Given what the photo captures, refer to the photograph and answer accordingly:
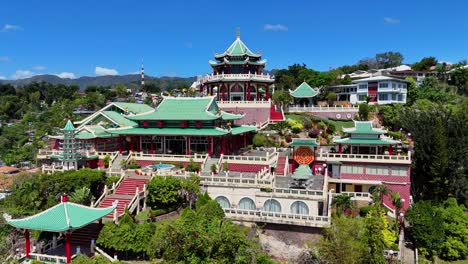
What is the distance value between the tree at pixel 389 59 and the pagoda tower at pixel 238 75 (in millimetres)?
78637

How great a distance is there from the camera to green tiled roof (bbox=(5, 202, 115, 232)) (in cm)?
2168

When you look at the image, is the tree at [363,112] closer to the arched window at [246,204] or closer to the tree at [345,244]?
the arched window at [246,204]

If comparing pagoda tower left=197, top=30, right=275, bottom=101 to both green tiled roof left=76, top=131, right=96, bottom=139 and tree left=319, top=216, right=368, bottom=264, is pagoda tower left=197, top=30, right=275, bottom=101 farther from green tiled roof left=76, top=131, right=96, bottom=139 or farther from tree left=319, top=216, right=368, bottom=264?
tree left=319, top=216, right=368, bottom=264

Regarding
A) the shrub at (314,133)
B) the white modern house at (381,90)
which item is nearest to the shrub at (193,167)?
the shrub at (314,133)

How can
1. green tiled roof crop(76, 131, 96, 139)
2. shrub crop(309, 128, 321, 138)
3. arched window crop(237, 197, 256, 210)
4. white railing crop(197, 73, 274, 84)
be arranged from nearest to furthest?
arched window crop(237, 197, 256, 210) → green tiled roof crop(76, 131, 96, 139) → shrub crop(309, 128, 321, 138) → white railing crop(197, 73, 274, 84)

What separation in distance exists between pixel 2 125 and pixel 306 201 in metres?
90.5

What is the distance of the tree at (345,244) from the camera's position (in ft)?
66.6

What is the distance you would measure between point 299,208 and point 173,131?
1451 cm

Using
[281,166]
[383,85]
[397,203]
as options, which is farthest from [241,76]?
[397,203]

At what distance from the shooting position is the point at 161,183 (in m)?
28.1

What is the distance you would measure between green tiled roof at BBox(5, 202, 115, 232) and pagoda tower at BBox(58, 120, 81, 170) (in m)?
10.7

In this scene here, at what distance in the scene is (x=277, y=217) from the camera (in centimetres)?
2630

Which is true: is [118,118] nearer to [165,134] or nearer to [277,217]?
[165,134]

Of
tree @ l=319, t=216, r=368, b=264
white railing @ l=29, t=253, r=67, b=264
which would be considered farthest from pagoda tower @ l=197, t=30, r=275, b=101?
white railing @ l=29, t=253, r=67, b=264
